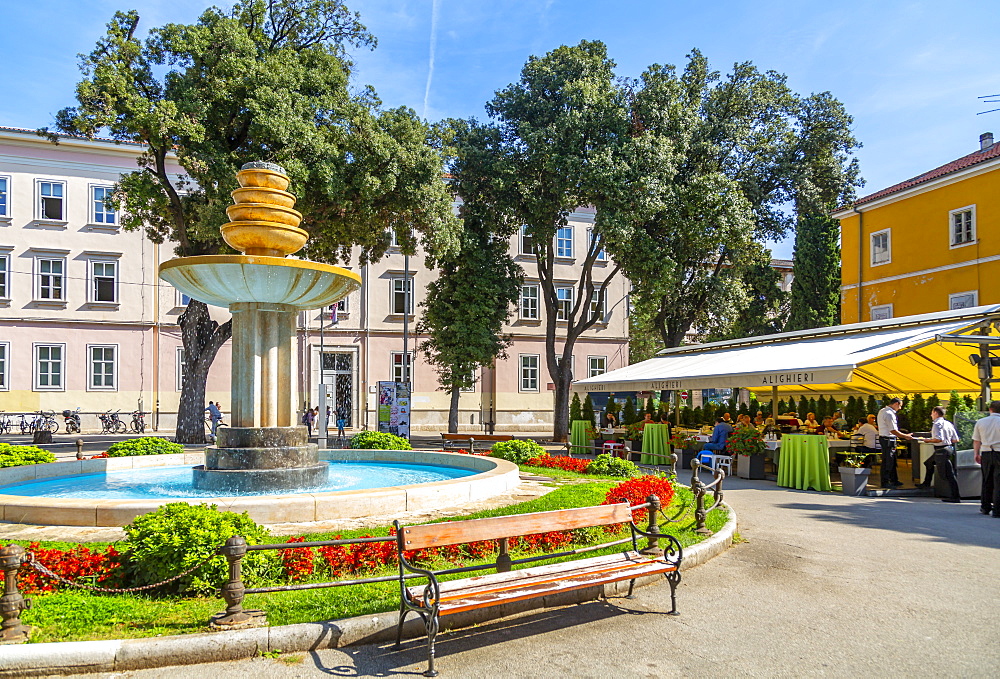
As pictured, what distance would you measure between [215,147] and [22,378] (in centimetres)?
1955

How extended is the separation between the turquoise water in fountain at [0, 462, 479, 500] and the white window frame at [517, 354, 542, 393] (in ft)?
79.6

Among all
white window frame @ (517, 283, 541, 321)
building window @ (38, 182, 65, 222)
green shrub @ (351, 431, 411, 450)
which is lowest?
green shrub @ (351, 431, 411, 450)

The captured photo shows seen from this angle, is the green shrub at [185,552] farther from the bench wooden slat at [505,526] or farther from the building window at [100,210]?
the building window at [100,210]

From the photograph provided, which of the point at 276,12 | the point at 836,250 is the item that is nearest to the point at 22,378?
the point at 276,12

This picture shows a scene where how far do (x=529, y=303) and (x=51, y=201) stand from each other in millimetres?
23192

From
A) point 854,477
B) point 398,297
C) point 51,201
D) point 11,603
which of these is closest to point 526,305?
point 398,297

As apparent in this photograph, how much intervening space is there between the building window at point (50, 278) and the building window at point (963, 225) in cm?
3768

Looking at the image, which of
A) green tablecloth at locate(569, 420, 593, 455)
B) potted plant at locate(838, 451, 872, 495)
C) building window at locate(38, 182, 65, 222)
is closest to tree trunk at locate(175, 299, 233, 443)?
green tablecloth at locate(569, 420, 593, 455)

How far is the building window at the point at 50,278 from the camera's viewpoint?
33250mm

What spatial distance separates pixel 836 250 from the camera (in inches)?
1444

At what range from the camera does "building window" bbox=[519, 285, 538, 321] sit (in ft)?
131

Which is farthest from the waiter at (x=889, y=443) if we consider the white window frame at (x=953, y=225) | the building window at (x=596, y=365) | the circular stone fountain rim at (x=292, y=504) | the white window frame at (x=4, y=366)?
the white window frame at (x=4, y=366)

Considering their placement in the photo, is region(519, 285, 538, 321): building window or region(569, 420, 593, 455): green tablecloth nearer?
region(569, 420, 593, 455): green tablecloth

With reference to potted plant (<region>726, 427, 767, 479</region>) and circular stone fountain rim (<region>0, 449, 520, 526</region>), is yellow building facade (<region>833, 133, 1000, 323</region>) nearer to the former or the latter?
potted plant (<region>726, 427, 767, 479</region>)
